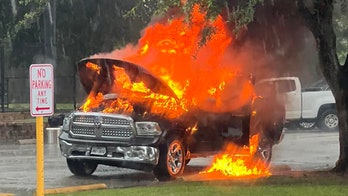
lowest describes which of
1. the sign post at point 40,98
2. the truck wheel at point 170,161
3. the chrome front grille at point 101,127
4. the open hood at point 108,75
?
the truck wheel at point 170,161

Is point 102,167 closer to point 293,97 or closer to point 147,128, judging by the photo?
point 147,128

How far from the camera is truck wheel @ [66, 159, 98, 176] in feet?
43.1

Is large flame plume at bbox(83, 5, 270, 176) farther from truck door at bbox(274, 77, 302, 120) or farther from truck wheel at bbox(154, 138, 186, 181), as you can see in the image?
truck door at bbox(274, 77, 302, 120)

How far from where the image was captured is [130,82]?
41.8 feet

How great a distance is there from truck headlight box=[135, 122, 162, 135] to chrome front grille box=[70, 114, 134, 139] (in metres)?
0.12

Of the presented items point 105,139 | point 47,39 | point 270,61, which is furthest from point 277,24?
point 47,39

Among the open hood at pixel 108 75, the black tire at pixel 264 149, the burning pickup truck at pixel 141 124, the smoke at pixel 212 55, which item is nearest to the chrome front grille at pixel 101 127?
the burning pickup truck at pixel 141 124

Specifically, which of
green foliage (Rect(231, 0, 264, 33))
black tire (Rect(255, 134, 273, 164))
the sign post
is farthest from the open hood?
the sign post

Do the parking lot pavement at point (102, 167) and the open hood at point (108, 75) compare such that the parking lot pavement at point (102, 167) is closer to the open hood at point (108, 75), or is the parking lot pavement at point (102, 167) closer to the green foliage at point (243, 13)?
the open hood at point (108, 75)

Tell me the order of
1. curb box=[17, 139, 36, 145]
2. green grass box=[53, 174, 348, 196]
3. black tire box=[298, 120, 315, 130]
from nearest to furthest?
green grass box=[53, 174, 348, 196] → curb box=[17, 139, 36, 145] → black tire box=[298, 120, 315, 130]

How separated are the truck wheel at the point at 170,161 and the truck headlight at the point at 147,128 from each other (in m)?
0.28

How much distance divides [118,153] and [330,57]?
398cm

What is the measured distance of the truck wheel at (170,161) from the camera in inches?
481

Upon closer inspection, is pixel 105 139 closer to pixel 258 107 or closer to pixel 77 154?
pixel 77 154
